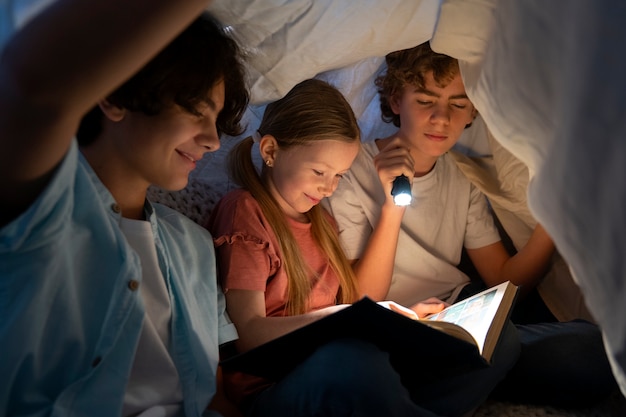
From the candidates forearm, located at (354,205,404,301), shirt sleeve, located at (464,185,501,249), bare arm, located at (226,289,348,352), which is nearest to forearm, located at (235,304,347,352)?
bare arm, located at (226,289,348,352)

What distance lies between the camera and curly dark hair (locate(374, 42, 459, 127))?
125cm

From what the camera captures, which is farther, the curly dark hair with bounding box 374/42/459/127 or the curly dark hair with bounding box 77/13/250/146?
the curly dark hair with bounding box 374/42/459/127

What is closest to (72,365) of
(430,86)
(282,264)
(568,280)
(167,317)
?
(167,317)

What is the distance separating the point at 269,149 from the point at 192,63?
1.08ft

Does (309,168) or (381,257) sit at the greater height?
(309,168)

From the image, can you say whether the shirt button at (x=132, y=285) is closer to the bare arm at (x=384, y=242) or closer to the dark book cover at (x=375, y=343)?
the dark book cover at (x=375, y=343)

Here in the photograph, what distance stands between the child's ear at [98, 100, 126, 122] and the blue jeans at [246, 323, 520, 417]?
38 centimetres

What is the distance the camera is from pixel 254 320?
102 centimetres

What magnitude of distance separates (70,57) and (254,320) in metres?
0.57

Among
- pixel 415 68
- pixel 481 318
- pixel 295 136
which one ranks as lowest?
pixel 481 318

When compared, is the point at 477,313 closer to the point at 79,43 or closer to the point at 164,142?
the point at 164,142

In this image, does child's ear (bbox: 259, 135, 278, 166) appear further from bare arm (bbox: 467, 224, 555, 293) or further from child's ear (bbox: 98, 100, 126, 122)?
bare arm (bbox: 467, 224, 555, 293)

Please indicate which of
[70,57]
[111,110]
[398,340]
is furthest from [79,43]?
[398,340]

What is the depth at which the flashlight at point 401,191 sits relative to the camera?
47.3 inches
